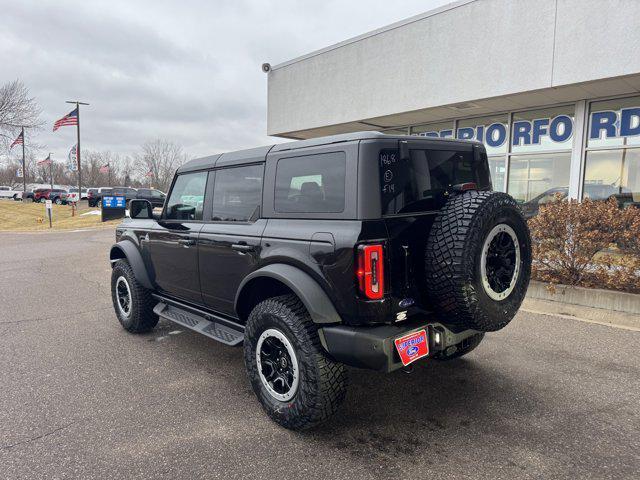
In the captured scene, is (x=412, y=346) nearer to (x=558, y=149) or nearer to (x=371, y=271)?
(x=371, y=271)

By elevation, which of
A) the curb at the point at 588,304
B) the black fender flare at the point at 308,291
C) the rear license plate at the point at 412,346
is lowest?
the curb at the point at 588,304

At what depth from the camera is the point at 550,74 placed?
8.60 metres

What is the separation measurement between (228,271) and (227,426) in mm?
1177

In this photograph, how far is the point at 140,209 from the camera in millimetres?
4738

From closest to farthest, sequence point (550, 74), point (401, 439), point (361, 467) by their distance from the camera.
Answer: point (361, 467) → point (401, 439) → point (550, 74)

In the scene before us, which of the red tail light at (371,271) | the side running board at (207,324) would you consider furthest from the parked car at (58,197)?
the red tail light at (371,271)

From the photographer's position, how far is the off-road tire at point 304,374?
2.73 meters

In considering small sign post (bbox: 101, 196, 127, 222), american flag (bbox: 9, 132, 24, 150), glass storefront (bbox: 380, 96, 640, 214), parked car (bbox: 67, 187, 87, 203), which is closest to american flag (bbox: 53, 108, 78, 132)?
parked car (bbox: 67, 187, 87, 203)

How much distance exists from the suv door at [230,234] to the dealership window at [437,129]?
31.1ft

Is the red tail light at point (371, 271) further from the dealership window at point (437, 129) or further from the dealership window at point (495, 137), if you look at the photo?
the dealership window at point (437, 129)

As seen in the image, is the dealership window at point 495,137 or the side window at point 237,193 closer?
the side window at point 237,193

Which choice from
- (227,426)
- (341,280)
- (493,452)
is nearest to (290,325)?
(341,280)

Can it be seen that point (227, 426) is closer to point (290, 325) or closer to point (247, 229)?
point (290, 325)

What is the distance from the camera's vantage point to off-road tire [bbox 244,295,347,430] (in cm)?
273
